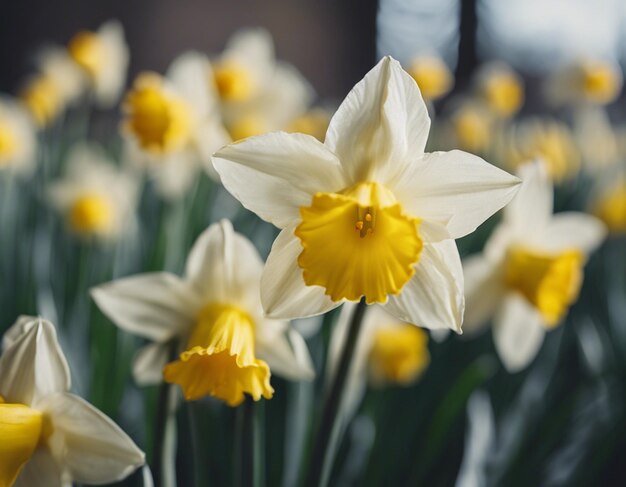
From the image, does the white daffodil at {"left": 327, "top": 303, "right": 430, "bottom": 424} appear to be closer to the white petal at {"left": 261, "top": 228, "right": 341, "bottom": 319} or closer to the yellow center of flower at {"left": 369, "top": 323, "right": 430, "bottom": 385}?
the yellow center of flower at {"left": 369, "top": 323, "right": 430, "bottom": 385}

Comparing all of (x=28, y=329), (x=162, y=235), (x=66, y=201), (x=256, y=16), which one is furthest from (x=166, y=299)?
(x=256, y=16)

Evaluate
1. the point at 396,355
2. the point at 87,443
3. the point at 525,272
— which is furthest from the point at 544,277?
the point at 87,443

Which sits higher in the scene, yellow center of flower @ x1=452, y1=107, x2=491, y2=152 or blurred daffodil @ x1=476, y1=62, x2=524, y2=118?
blurred daffodil @ x1=476, y1=62, x2=524, y2=118

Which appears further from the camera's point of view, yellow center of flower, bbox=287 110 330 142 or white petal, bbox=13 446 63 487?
yellow center of flower, bbox=287 110 330 142

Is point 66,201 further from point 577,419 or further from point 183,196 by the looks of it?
point 577,419

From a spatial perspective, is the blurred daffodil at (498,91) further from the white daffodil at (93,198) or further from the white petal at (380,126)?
the white petal at (380,126)

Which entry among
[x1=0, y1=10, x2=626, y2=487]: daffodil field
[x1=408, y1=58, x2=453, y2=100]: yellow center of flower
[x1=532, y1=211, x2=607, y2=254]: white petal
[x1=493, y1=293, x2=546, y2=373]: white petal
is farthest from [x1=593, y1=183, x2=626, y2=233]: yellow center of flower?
[x1=493, y1=293, x2=546, y2=373]: white petal
